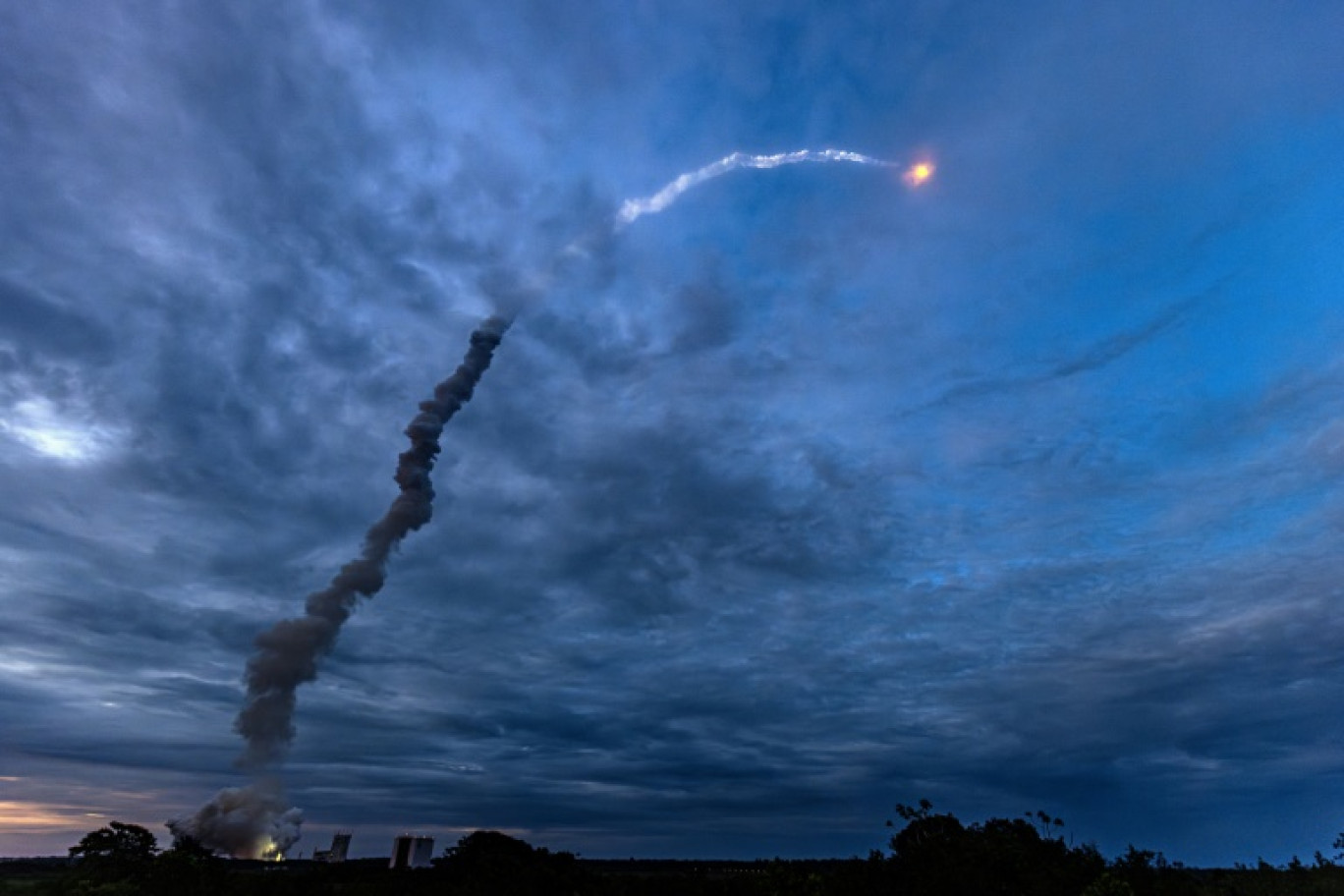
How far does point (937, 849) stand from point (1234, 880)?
24472 millimetres

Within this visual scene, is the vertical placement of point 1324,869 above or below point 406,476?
below

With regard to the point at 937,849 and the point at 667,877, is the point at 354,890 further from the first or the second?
the point at 937,849

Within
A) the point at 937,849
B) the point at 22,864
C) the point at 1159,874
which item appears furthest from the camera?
the point at 22,864

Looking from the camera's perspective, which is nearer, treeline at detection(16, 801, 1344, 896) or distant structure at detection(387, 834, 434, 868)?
treeline at detection(16, 801, 1344, 896)

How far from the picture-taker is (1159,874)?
57.6 m

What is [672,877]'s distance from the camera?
55.8 metres

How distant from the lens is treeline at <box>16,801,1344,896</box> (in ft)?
151

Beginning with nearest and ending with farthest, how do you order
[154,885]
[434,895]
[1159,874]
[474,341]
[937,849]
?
[434,895] < [154,885] < [937,849] < [1159,874] < [474,341]

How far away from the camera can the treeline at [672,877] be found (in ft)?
151

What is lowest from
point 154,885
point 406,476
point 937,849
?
point 154,885

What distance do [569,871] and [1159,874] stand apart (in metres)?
41.2

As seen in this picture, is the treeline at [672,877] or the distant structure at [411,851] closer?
the treeline at [672,877]

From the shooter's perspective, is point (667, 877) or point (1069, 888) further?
point (667, 877)

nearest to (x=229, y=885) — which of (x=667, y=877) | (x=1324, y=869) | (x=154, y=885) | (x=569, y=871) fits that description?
(x=154, y=885)
